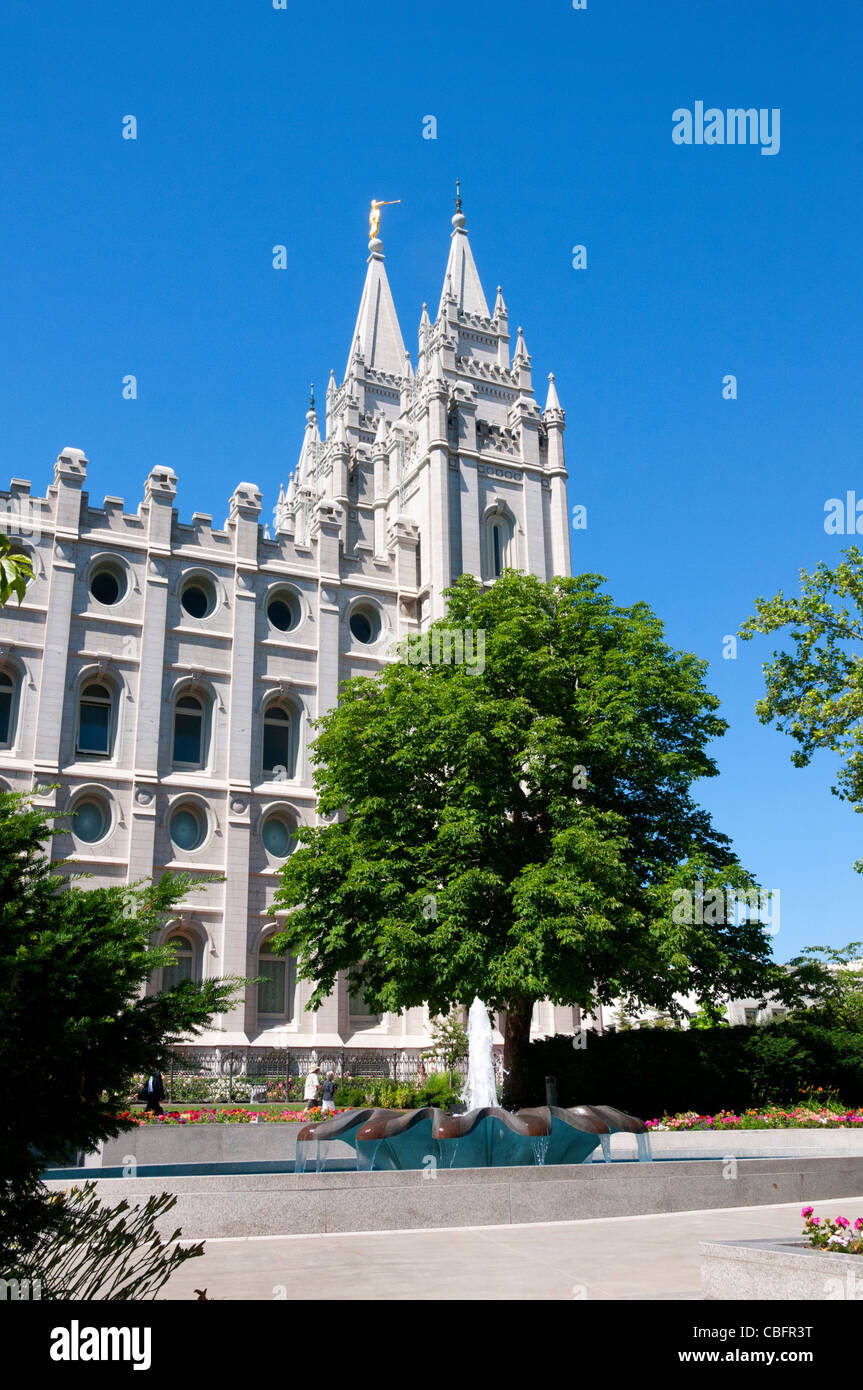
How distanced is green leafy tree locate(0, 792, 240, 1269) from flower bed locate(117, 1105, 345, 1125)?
55.4 feet

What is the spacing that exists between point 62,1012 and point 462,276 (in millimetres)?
55122

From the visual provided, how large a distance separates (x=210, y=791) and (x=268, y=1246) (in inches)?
1176

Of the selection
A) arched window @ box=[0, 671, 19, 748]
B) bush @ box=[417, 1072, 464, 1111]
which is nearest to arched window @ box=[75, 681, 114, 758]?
arched window @ box=[0, 671, 19, 748]

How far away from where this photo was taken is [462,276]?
5631 cm

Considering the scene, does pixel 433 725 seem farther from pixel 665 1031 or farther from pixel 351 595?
pixel 351 595

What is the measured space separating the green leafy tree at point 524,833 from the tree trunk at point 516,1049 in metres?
0.07

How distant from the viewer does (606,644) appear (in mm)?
32250

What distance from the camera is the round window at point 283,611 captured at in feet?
148

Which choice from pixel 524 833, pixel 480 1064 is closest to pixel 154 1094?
pixel 480 1064

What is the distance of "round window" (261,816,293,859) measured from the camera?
4197cm

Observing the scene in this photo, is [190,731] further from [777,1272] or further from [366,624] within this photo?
[777,1272]

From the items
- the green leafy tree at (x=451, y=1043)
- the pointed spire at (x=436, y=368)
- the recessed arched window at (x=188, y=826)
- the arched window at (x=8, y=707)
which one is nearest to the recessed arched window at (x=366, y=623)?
the recessed arched window at (x=188, y=826)

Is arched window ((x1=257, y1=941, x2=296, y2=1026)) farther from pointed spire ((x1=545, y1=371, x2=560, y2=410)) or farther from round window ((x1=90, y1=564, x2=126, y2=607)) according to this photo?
pointed spire ((x1=545, y1=371, x2=560, y2=410))
